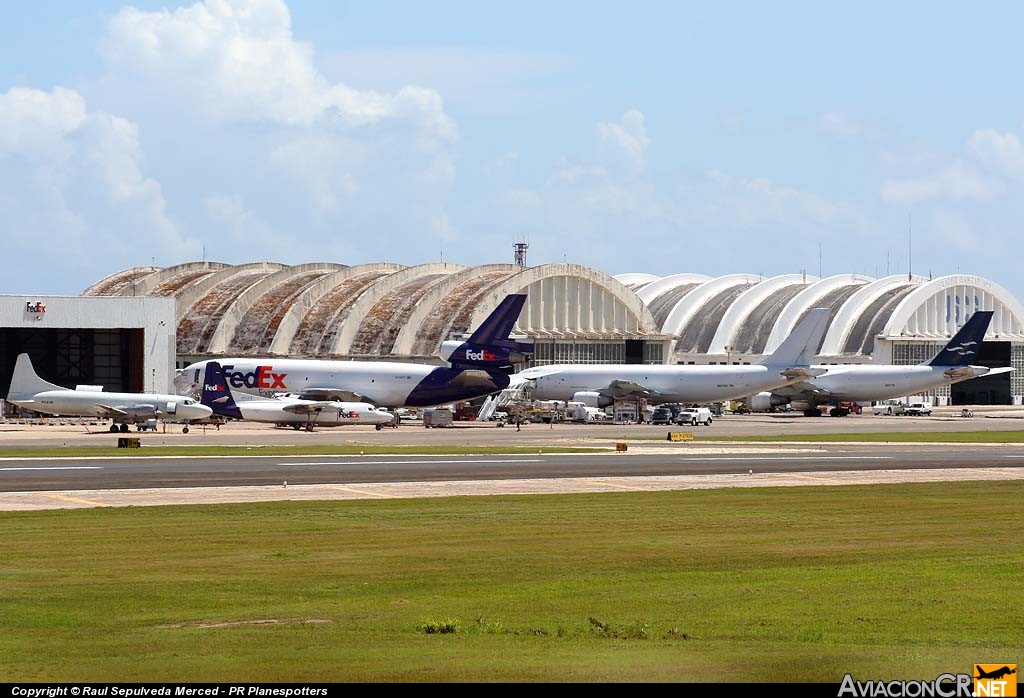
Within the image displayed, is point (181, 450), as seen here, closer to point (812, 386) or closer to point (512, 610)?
point (512, 610)

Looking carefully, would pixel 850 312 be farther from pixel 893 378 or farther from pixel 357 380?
pixel 357 380

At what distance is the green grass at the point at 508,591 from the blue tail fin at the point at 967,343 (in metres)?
82.0

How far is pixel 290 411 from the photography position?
86500 mm

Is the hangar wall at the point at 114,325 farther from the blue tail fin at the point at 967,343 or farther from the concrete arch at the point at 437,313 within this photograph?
the blue tail fin at the point at 967,343

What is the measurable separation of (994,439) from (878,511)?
4690 cm

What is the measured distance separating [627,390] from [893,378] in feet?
89.9

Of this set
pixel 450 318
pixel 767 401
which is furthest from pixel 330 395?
pixel 767 401

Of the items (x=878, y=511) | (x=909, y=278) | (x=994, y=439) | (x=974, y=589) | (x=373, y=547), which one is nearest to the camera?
(x=974, y=589)

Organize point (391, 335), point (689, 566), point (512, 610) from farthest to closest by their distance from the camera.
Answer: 1. point (391, 335)
2. point (689, 566)
3. point (512, 610)

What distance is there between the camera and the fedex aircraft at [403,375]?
94.1 meters

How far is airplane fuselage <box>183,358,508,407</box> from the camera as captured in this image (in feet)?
312

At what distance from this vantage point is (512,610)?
20547 millimetres

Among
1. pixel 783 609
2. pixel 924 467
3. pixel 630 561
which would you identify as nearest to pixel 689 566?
pixel 630 561

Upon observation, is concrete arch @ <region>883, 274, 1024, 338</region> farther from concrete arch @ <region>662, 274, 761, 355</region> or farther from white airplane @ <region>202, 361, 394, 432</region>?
white airplane @ <region>202, 361, 394, 432</region>
